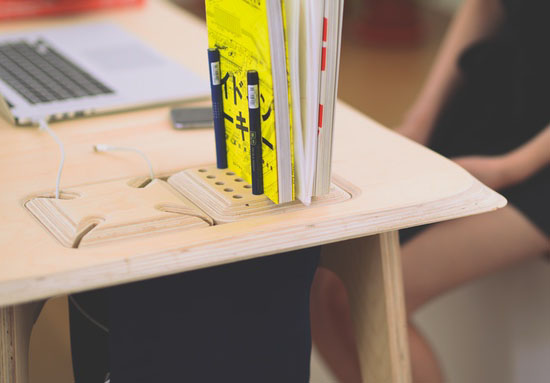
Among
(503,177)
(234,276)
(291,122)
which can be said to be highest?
(291,122)

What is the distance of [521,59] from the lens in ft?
4.71

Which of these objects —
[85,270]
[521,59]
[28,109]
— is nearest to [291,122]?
[85,270]

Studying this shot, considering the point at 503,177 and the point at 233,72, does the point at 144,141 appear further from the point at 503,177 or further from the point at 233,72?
the point at 503,177

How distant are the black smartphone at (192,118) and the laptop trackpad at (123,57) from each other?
236mm

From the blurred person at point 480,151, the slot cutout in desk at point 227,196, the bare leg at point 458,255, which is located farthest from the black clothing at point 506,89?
the slot cutout in desk at point 227,196

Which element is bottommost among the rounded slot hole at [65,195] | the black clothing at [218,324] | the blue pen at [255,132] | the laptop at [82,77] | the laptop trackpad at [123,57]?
the black clothing at [218,324]

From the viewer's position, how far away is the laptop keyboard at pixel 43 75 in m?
1.16

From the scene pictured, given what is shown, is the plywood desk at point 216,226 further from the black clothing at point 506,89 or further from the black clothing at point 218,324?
the black clothing at point 506,89

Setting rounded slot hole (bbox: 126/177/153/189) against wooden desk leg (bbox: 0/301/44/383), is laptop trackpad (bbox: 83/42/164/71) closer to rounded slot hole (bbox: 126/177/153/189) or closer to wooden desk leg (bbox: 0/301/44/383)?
rounded slot hole (bbox: 126/177/153/189)

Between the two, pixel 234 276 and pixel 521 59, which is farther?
pixel 521 59

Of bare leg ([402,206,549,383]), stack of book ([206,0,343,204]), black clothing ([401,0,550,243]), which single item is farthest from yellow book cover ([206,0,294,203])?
black clothing ([401,0,550,243])

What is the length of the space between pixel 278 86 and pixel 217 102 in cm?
11

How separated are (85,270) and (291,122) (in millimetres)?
228

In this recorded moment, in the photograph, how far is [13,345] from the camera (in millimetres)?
796
